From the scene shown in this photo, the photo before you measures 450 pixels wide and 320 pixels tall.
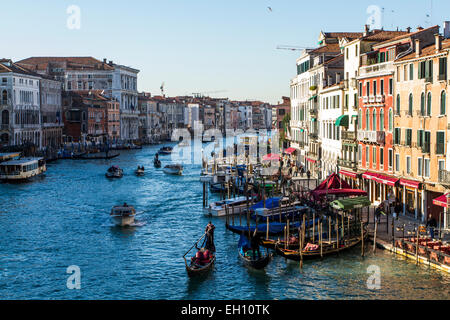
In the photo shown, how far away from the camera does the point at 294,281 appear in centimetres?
1484

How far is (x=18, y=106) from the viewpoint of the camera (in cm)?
5606

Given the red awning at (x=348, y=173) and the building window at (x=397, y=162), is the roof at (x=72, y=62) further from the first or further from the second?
the building window at (x=397, y=162)

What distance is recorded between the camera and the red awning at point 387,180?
67.2 ft

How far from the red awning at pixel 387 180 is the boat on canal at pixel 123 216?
8934 mm

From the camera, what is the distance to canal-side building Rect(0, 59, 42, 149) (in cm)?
5428

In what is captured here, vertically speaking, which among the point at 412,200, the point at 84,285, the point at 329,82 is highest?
the point at 329,82

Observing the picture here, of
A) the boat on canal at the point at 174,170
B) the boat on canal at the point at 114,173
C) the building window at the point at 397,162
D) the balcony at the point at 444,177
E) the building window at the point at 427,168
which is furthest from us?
the boat on canal at the point at 174,170

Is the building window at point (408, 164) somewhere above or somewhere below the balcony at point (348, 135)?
below

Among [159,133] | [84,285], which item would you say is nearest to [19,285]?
[84,285]

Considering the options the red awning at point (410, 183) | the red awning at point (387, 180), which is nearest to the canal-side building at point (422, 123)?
the red awning at point (410, 183)

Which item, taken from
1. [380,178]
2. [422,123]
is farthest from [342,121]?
[422,123]
